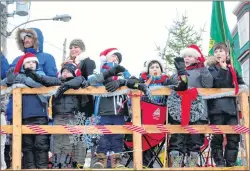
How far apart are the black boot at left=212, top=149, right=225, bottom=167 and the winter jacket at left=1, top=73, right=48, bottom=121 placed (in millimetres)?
2387

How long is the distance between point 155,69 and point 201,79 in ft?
2.27

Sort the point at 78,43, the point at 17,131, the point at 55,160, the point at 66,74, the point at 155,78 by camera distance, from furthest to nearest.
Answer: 1. the point at 78,43
2. the point at 155,78
3. the point at 66,74
4. the point at 55,160
5. the point at 17,131

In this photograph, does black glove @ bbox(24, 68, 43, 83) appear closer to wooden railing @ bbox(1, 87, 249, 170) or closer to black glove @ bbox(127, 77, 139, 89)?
wooden railing @ bbox(1, 87, 249, 170)

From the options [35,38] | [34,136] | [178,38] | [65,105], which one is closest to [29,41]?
[35,38]

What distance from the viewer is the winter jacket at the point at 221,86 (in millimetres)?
6461

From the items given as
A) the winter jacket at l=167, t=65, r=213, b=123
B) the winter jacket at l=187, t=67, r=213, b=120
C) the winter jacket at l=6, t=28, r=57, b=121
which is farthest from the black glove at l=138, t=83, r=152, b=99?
the winter jacket at l=6, t=28, r=57, b=121

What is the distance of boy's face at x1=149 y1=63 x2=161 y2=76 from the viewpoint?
268 inches

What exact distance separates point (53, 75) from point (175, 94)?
1.71m

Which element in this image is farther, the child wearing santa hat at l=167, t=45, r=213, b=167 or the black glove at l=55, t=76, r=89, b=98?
the child wearing santa hat at l=167, t=45, r=213, b=167

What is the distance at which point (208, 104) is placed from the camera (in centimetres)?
659

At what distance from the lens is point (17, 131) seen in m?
5.74

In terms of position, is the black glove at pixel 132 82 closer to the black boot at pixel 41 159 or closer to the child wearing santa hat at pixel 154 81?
the child wearing santa hat at pixel 154 81

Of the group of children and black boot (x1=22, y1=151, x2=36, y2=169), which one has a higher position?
the group of children

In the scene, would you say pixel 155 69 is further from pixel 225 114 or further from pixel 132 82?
pixel 225 114
